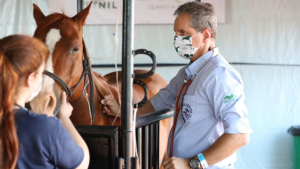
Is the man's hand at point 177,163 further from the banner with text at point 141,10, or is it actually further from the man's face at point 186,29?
the banner with text at point 141,10

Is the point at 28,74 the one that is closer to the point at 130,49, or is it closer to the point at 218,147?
the point at 130,49

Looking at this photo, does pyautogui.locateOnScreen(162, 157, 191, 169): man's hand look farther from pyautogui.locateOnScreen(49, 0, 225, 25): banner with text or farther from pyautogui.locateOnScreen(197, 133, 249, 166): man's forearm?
pyautogui.locateOnScreen(49, 0, 225, 25): banner with text

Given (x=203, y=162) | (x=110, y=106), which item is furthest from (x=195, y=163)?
(x=110, y=106)

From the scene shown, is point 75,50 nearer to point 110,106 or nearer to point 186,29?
point 110,106

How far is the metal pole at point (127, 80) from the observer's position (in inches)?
54.7

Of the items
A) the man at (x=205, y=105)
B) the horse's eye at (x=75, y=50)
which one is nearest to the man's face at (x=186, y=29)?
the man at (x=205, y=105)

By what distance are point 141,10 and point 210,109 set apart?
A: 118 inches

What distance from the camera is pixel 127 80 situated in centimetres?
140

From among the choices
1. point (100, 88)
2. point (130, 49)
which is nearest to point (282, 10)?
point (100, 88)

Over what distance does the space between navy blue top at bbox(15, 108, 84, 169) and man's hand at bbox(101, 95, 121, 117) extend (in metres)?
0.98

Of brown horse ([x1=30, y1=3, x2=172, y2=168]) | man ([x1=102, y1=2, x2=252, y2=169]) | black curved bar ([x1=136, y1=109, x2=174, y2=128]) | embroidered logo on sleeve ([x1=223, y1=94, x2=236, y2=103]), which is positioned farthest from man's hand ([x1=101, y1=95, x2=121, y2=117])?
embroidered logo on sleeve ([x1=223, y1=94, x2=236, y2=103])

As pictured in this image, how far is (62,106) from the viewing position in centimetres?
124

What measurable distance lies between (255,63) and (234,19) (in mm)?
563

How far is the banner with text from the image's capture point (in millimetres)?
4403
